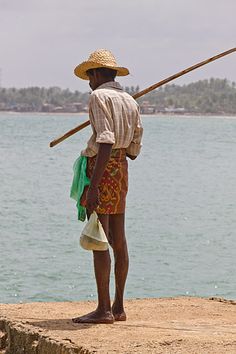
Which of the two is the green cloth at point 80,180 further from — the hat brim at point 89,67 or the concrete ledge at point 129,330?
the concrete ledge at point 129,330

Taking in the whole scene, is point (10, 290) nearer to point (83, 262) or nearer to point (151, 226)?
point (83, 262)

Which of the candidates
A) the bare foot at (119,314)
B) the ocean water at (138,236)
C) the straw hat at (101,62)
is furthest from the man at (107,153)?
the ocean water at (138,236)

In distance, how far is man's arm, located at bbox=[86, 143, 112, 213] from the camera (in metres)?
6.75

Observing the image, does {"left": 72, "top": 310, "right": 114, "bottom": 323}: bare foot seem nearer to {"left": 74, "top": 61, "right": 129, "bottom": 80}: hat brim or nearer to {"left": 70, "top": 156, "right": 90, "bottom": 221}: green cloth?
{"left": 70, "top": 156, "right": 90, "bottom": 221}: green cloth

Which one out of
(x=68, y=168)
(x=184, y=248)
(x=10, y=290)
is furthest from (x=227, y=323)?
(x=68, y=168)

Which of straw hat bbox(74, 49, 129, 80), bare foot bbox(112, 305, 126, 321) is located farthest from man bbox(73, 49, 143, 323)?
bare foot bbox(112, 305, 126, 321)

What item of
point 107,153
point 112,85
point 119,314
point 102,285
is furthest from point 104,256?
point 112,85

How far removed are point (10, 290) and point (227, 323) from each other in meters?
6.51

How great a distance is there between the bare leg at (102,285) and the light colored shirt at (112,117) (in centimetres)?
45

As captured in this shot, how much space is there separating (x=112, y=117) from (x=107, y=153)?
221 millimetres

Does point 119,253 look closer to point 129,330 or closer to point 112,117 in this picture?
point 129,330

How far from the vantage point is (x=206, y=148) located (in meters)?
64.9

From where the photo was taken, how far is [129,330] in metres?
6.82

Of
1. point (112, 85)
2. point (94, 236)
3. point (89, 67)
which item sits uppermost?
point (89, 67)
